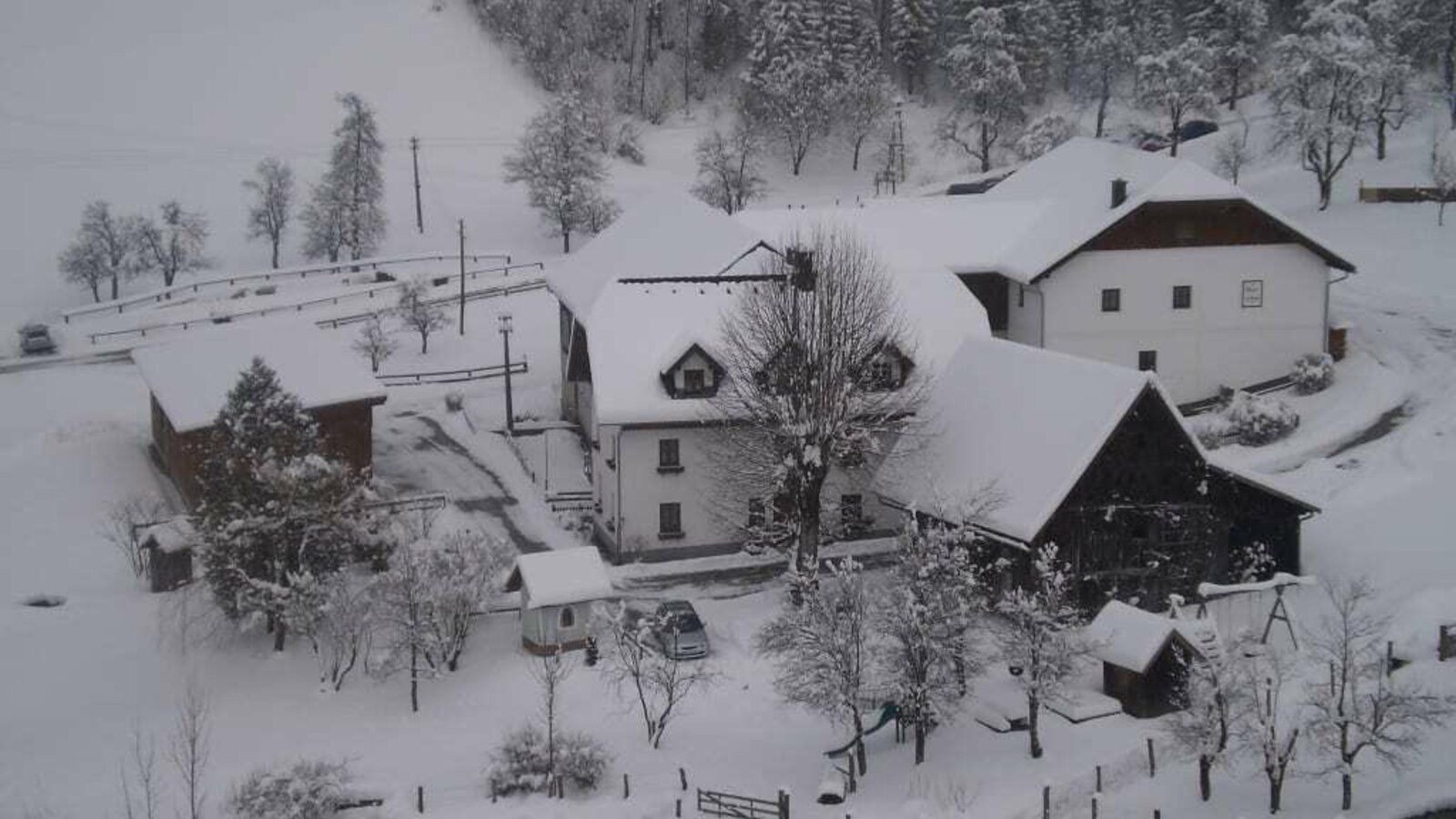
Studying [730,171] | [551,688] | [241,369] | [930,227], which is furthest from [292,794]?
[730,171]

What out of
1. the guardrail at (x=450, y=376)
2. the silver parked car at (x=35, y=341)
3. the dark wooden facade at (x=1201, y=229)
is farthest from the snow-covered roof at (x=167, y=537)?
the silver parked car at (x=35, y=341)

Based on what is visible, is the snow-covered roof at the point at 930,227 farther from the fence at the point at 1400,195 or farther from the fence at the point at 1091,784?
the fence at the point at 1400,195

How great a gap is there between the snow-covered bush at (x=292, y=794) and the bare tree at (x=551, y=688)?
13.6 feet

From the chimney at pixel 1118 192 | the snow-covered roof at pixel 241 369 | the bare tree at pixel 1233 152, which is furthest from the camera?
the bare tree at pixel 1233 152

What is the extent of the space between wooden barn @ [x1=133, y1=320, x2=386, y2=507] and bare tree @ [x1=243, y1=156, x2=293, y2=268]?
38.0 m

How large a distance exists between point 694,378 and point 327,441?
40.9 feet

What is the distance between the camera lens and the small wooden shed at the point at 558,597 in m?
37.1

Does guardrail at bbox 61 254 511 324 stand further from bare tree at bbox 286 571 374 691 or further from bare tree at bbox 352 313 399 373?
bare tree at bbox 286 571 374 691

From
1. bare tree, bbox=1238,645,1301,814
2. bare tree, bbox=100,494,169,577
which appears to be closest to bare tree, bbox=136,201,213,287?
bare tree, bbox=100,494,169,577

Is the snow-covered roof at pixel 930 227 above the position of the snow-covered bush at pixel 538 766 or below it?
above

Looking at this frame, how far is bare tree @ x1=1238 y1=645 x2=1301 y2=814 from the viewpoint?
94.8ft

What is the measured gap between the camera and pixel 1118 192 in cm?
5509

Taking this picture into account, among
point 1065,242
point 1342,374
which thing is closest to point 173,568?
point 1065,242

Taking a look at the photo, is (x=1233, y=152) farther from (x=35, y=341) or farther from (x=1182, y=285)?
(x=35, y=341)
